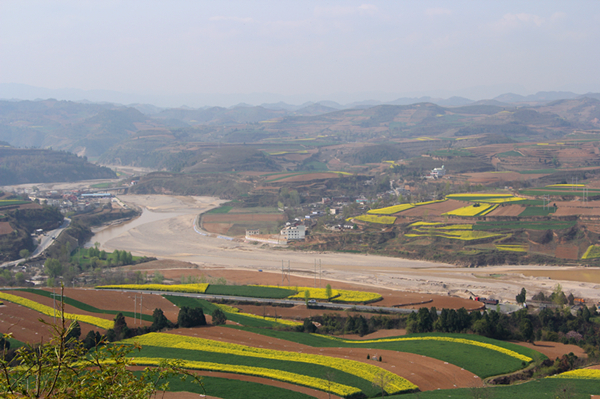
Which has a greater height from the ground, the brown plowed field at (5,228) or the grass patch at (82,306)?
the brown plowed field at (5,228)

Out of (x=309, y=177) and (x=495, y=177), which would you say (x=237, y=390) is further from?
(x=309, y=177)

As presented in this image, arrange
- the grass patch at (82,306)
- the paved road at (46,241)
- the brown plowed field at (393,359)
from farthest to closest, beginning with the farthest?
1. the paved road at (46,241)
2. the grass patch at (82,306)
3. the brown plowed field at (393,359)

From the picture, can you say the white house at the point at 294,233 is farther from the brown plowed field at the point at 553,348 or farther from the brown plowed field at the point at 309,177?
the brown plowed field at the point at 553,348

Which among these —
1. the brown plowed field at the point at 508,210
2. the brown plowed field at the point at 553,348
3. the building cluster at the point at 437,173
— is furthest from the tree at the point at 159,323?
the building cluster at the point at 437,173

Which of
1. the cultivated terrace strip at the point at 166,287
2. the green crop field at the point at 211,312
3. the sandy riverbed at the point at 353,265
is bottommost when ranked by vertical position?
the sandy riverbed at the point at 353,265

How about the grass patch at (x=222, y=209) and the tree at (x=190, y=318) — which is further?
the grass patch at (x=222, y=209)

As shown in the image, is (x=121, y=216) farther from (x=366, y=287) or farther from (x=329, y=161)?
(x=329, y=161)

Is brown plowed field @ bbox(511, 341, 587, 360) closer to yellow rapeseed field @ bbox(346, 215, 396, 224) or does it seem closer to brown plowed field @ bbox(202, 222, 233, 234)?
yellow rapeseed field @ bbox(346, 215, 396, 224)
